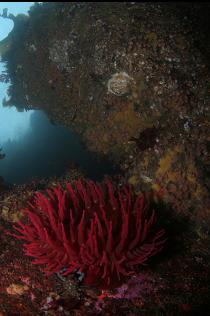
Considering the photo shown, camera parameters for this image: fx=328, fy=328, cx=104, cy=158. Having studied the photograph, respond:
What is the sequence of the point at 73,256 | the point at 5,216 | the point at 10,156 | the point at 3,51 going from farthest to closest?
the point at 10,156
the point at 3,51
the point at 5,216
the point at 73,256

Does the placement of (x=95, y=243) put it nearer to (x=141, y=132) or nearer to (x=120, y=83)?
(x=141, y=132)

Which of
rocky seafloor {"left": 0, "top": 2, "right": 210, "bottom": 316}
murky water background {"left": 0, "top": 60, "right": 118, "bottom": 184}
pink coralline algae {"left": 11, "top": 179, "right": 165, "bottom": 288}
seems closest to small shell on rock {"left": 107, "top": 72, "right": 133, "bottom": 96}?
rocky seafloor {"left": 0, "top": 2, "right": 210, "bottom": 316}

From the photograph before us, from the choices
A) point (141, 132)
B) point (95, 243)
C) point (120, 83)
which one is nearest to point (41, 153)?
point (120, 83)

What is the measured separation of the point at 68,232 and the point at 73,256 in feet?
1.32

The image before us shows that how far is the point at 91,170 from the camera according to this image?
1070cm

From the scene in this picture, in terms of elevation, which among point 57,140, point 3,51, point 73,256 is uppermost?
point 3,51

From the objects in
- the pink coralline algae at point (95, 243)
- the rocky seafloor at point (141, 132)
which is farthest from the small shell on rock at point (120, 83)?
the pink coralline algae at point (95, 243)

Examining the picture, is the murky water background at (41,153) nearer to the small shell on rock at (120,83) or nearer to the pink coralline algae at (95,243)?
the small shell on rock at (120,83)

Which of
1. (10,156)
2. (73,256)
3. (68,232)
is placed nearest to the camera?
(73,256)

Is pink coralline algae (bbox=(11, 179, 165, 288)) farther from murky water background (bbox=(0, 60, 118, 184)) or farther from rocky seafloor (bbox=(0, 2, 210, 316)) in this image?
murky water background (bbox=(0, 60, 118, 184))

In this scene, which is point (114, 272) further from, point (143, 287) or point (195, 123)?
point (195, 123)

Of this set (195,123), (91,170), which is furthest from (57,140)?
(195,123)

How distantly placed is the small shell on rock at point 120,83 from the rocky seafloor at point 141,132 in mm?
20

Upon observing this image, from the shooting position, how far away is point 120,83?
→ 6.62m
